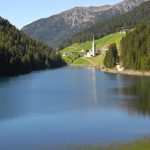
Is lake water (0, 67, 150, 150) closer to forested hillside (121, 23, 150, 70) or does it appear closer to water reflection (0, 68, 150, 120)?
water reflection (0, 68, 150, 120)

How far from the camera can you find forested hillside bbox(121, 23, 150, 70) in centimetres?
14312

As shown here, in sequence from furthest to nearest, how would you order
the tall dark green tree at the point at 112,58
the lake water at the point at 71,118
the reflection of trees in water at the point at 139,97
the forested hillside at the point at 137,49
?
the tall dark green tree at the point at 112,58, the forested hillside at the point at 137,49, the reflection of trees in water at the point at 139,97, the lake water at the point at 71,118

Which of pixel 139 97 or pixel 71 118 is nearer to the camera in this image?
pixel 71 118

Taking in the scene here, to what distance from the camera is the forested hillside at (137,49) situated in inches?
5635

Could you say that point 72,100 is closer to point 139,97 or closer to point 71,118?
point 139,97

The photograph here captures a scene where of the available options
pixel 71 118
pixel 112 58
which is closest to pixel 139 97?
pixel 71 118

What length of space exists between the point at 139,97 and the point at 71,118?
24.6 m

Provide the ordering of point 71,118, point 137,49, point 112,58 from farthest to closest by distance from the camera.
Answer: point 112,58, point 137,49, point 71,118

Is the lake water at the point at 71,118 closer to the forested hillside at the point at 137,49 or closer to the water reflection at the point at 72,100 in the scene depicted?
the water reflection at the point at 72,100

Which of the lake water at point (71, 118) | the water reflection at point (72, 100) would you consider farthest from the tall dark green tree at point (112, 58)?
the lake water at point (71, 118)

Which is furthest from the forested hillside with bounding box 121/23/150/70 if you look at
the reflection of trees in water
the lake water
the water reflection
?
the lake water

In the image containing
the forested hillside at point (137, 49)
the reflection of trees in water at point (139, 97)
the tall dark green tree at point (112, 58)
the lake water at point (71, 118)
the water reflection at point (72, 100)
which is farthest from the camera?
the tall dark green tree at point (112, 58)

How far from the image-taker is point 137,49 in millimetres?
150000

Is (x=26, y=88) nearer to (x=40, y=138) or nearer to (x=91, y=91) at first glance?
(x=91, y=91)
